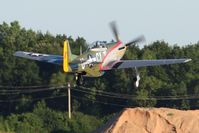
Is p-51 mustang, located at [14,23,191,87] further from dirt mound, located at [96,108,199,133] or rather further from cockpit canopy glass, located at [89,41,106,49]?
dirt mound, located at [96,108,199,133]

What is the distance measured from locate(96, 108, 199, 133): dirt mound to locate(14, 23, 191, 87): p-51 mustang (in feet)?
33.8

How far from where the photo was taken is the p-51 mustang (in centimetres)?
5038

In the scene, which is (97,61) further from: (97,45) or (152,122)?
(152,122)

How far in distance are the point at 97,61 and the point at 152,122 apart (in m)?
15.8

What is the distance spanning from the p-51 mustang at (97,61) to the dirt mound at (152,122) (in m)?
10.3

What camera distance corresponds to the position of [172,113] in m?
68.8

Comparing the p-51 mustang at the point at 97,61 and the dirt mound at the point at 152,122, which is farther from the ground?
the p-51 mustang at the point at 97,61

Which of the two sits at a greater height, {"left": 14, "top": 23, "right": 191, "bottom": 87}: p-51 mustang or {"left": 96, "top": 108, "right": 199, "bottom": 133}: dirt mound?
{"left": 14, "top": 23, "right": 191, "bottom": 87}: p-51 mustang

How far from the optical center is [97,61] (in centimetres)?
5284

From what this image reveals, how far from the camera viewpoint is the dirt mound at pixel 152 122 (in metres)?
66.7

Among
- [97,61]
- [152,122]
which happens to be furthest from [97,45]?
[152,122]

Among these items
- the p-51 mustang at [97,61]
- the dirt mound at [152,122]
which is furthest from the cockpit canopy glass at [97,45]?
the dirt mound at [152,122]

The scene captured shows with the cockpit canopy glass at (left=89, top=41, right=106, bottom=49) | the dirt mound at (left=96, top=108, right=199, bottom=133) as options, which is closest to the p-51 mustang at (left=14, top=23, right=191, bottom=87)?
the cockpit canopy glass at (left=89, top=41, right=106, bottom=49)

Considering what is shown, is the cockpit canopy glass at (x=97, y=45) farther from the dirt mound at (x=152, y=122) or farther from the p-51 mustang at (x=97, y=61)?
the dirt mound at (x=152, y=122)
